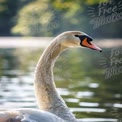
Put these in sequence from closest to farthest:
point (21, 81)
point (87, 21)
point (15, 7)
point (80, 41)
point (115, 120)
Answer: point (80, 41) < point (115, 120) < point (21, 81) < point (87, 21) < point (15, 7)

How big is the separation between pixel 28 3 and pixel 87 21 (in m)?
8.96

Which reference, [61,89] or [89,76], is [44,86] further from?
[89,76]

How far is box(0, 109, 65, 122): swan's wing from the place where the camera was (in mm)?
5769

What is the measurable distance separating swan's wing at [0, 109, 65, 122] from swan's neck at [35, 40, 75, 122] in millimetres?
420

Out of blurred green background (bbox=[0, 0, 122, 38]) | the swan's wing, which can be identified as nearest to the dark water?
the swan's wing

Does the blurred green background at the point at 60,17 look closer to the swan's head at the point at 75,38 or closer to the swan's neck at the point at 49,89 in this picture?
the swan's neck at the point at 49,89

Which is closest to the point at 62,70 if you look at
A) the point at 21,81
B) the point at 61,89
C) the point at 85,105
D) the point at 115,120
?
the point at 21,81

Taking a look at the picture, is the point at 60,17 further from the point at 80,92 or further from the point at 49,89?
the point at 49,89

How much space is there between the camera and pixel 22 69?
70.6ft

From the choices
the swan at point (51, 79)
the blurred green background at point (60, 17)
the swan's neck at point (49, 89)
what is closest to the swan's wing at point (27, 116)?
the swan at point (51, 79)

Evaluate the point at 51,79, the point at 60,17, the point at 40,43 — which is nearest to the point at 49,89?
the point at 51,79

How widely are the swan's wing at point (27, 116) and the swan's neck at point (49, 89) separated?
0.42m

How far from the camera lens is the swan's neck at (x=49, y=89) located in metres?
6.59

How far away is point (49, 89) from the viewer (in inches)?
266
